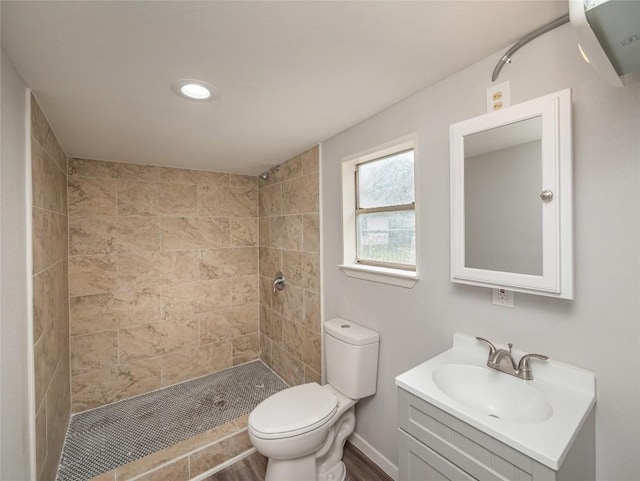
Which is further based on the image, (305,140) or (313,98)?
(305,140)

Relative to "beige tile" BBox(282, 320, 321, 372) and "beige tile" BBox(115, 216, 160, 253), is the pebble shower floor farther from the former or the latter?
"beige tile" BBox(115, 216, 160, 253)

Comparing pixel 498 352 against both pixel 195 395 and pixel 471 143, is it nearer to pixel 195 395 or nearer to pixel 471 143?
pixel 471 143

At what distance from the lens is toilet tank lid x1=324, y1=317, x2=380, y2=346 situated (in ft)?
5.55

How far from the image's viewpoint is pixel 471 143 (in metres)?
1.19

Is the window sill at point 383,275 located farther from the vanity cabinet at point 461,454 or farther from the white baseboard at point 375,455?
the white baseboard at point 375,455

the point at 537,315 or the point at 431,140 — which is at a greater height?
the point at 431,140

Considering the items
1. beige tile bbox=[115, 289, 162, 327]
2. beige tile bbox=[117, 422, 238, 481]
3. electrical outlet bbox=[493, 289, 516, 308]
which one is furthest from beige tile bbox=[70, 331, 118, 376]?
electrical outlet bbox=[493, 289, 516, 308]

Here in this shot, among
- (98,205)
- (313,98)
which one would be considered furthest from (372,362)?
(98,205)

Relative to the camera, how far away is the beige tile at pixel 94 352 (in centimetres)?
232

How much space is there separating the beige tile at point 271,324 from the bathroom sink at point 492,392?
1.90 m

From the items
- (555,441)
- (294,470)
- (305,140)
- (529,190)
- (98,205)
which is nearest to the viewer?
(555,441)

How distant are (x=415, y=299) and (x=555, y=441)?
2.60ft

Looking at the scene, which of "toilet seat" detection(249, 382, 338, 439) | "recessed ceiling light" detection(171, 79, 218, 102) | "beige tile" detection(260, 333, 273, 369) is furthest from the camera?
"beige tile" detection(260, 333, 273, 369)

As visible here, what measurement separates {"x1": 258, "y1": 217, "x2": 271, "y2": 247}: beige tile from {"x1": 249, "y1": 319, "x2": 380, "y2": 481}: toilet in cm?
135
